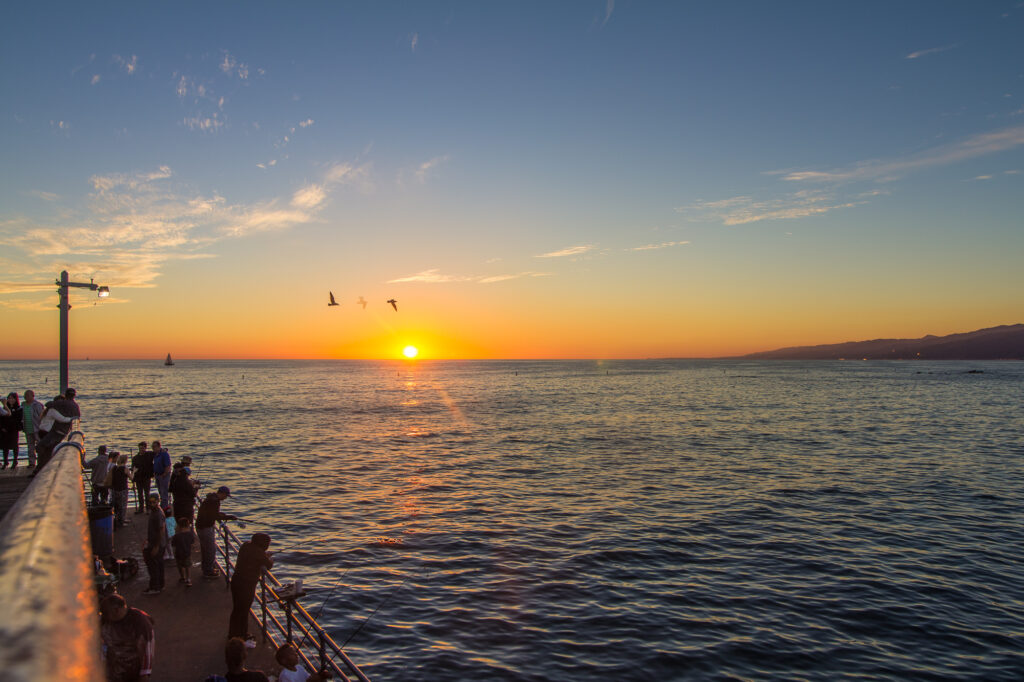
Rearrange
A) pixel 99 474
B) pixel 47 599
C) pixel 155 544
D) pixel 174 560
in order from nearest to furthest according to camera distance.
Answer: pixel 47 599, pixel 155 544, pixel 174 560, pixel 99 474

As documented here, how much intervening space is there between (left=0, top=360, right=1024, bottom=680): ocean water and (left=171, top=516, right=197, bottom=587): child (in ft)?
15.1

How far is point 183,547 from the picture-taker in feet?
45.3

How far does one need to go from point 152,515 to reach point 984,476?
136 ft

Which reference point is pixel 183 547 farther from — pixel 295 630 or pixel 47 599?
pixel 47 599

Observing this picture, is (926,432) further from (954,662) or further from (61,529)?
(61,529)

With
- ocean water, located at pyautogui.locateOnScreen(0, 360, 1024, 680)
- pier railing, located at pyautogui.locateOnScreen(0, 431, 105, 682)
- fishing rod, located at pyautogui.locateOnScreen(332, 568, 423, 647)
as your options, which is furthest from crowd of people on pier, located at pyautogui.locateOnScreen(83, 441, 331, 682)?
pier railing, located at pyautogui.locateOnScreen(0, 431, 105, 682)

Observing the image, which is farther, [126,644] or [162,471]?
[162,471]

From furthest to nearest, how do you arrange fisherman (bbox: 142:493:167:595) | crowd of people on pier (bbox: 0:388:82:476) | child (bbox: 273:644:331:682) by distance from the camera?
crowd of people on pier (bbox: 0:388:82:476) → fisherman (bbox: 142:493:167:595) → child (bbox: 273:644:331:682)

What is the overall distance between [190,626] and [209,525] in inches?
109

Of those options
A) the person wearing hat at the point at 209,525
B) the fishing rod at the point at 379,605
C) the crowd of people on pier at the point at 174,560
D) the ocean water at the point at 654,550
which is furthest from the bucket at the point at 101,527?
the ocean water at the point at 654,550

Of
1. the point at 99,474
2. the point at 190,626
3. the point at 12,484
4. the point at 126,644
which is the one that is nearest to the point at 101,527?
the point at 190,626

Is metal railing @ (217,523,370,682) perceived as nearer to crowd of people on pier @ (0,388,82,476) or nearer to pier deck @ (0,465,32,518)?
crowd of people on pier @ (0,388,82,476)

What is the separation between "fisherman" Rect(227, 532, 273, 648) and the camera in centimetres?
1130

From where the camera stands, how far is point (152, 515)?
13391 mm
